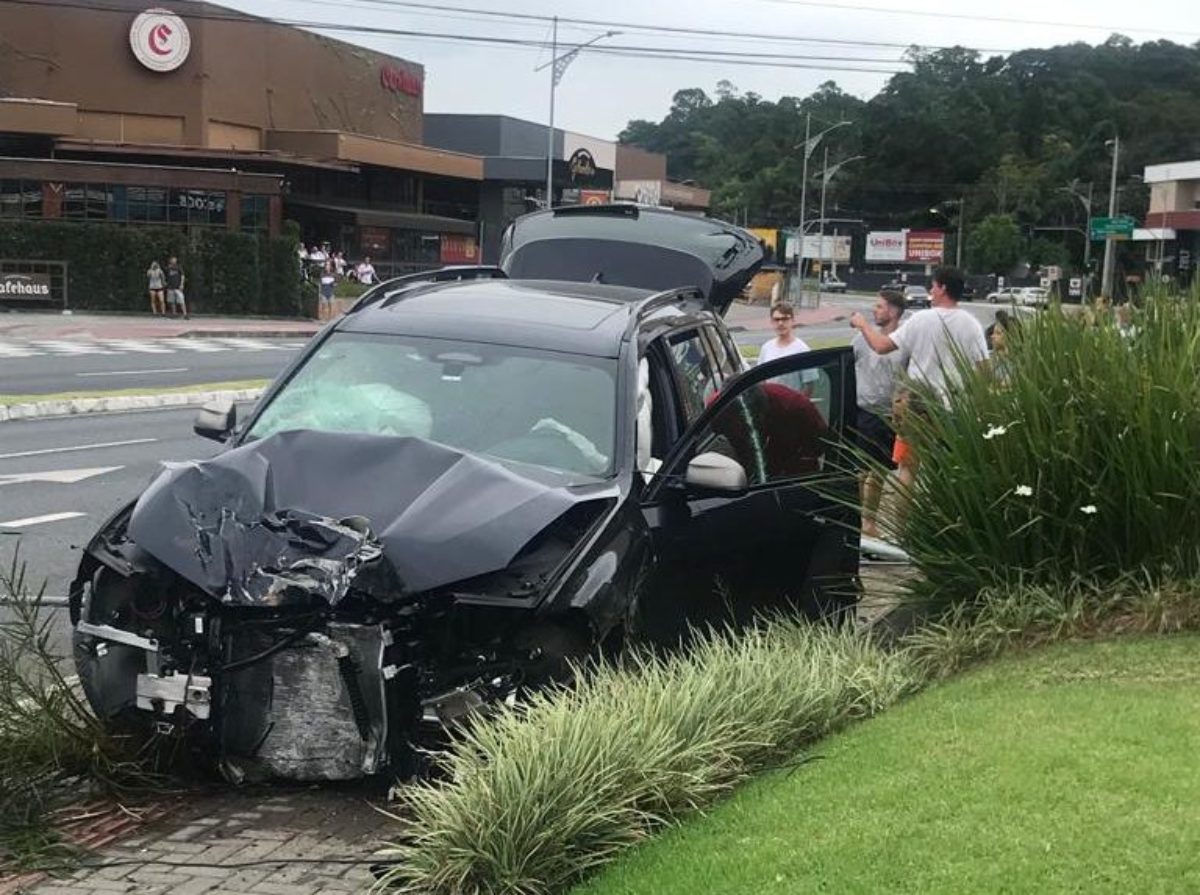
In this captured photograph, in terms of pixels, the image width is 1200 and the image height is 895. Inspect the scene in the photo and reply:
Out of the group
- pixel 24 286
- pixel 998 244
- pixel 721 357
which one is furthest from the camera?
pixel 998 244

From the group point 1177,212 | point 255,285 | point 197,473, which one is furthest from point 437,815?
point 1177,212

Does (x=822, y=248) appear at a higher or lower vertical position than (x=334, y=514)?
higher

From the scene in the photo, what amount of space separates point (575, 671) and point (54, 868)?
1607 millimetres

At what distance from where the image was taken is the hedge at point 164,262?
38.8m

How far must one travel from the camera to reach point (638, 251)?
941 cm

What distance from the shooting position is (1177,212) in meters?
87.4

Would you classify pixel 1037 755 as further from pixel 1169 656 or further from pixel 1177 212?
pixel 1177 212

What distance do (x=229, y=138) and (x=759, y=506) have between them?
52.3 m

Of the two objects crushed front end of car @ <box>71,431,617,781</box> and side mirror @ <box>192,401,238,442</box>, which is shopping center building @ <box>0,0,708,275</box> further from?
crushed front end of car @ <box>71,431,617,781</box>

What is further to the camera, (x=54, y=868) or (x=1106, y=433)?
(x=1106, y=433)

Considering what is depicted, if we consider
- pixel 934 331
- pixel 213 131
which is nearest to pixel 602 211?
pixel 934 331

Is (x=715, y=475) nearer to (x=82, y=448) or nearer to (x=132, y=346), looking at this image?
(x=82, y=448)

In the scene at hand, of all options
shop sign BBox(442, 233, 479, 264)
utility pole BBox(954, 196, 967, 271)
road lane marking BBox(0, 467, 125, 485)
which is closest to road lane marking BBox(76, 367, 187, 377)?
road lane marking BBox(0, 467, 125, 485)

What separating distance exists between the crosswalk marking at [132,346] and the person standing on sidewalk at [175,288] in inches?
236
